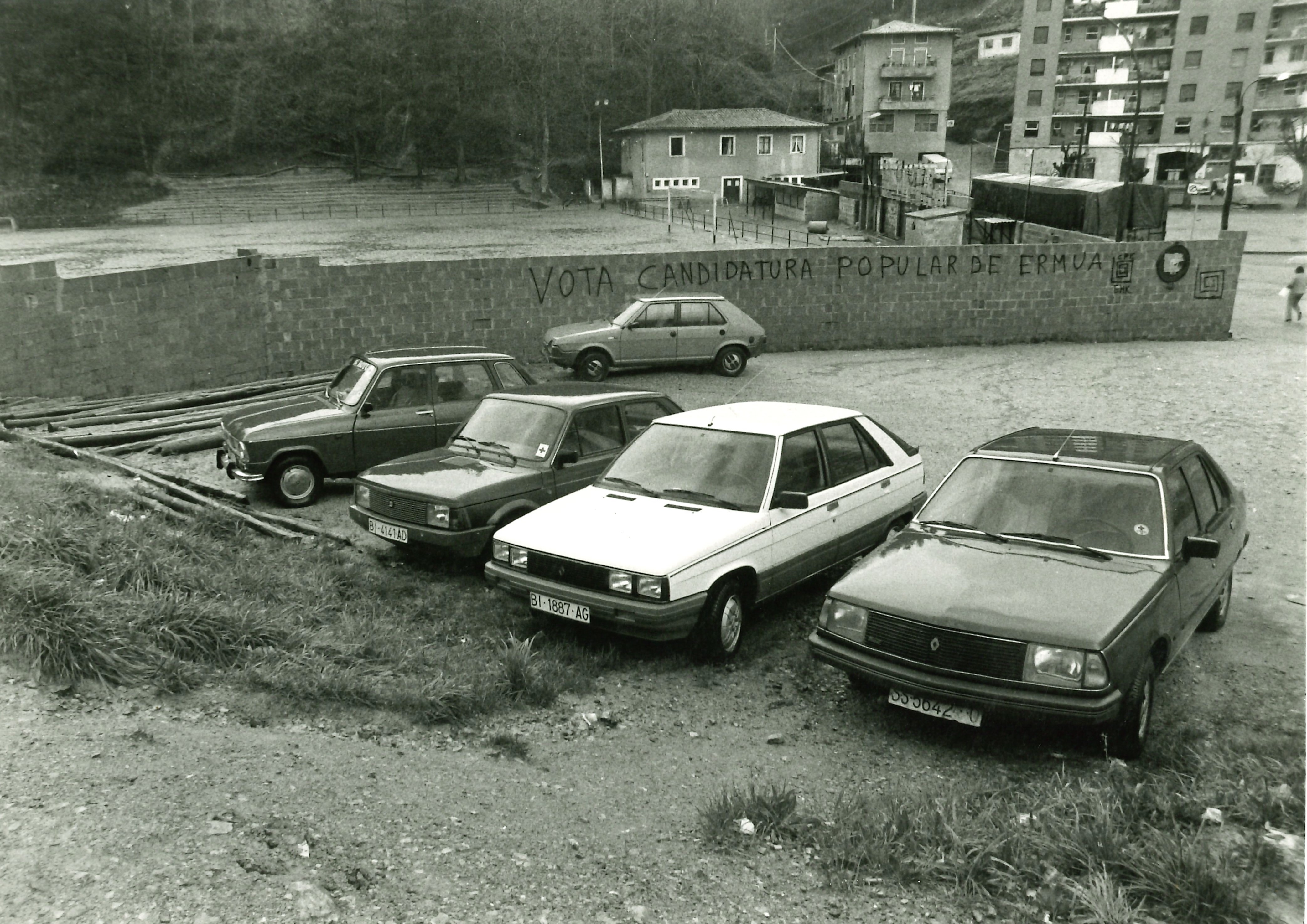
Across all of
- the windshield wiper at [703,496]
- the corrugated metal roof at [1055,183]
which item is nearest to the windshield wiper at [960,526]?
the windshield wiper at [703,496]

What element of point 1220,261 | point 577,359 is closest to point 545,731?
point 577,359

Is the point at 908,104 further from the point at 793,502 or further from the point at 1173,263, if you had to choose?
the point at 793,502

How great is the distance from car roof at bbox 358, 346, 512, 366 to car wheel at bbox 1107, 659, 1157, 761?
696 cm

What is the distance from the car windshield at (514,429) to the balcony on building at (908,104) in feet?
229

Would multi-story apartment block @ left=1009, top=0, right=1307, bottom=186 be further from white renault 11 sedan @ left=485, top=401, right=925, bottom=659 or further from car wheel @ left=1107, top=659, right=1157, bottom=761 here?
car wheel @ left=1107, top=659, right=1157, bottom=761

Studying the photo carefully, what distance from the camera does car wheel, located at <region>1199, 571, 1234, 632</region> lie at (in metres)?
6.86

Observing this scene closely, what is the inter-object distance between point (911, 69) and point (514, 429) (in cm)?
7106

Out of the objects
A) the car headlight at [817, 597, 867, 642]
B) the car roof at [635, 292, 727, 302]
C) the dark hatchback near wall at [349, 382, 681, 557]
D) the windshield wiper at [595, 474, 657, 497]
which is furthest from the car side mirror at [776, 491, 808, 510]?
the car roof at [635, 292, 727, 302]

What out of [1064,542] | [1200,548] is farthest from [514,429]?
[1200,548]

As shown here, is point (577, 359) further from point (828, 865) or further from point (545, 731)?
point (828, 865)

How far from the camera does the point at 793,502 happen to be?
674 centimetres

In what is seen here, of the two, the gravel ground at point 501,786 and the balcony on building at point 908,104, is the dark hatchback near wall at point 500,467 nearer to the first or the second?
the gravel ground at point 501,786

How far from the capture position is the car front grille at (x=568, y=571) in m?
6.20

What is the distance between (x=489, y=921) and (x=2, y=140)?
7347 centimetres
